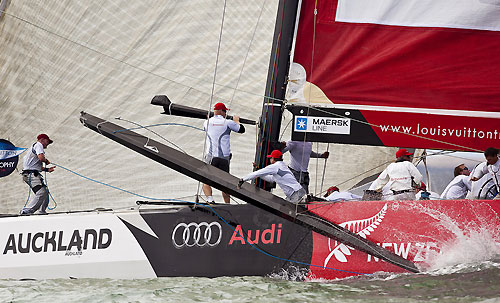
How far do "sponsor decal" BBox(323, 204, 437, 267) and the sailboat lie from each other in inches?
1.2

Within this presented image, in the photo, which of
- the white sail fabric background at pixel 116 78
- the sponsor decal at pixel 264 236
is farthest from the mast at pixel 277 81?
the white sail fabric background at pixel 116 78

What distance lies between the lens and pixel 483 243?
473cm

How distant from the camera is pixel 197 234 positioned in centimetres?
505

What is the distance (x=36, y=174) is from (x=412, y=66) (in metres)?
3.04

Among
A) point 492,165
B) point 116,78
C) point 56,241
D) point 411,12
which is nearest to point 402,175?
point 492,165

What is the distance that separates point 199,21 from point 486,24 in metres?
2.69

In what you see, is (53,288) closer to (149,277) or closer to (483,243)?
(149,277)

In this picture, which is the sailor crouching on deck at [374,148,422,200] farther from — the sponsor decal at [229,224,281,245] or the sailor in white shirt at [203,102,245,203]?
the sailor in white shirt at [203,102,245,203]

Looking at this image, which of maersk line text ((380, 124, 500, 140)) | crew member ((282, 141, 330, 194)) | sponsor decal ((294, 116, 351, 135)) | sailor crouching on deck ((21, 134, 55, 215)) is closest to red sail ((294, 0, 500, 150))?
maersk line text ((380, 124, 500, 140))

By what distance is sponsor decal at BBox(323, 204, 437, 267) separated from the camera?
15.6 feet

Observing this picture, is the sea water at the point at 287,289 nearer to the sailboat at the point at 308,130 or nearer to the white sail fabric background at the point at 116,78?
the sailboat at the point at 308,130

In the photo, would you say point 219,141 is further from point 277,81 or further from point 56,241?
point 56,241

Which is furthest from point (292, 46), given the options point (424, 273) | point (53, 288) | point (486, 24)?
point (53, 288)

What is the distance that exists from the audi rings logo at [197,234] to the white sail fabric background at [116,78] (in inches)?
71.6
